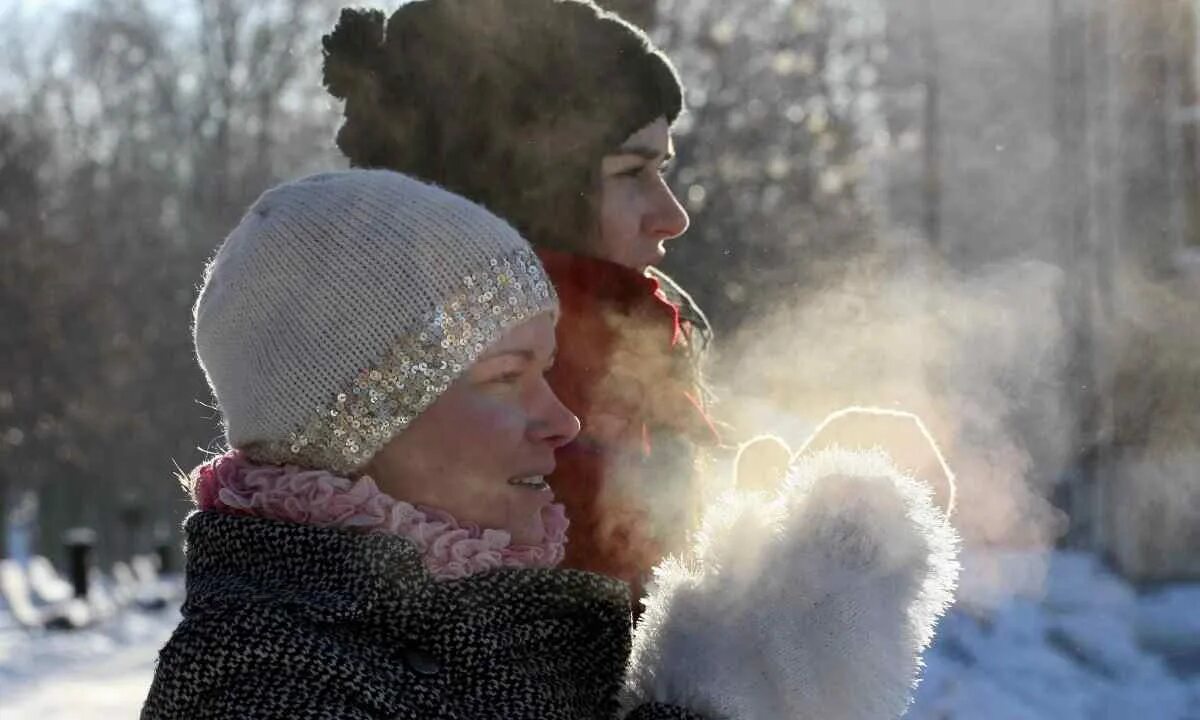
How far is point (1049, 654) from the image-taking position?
224 inches

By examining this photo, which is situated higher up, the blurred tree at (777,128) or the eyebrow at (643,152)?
the blurred tree at (777,128)

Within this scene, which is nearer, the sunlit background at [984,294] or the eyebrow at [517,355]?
the eyebrow at [517,355]

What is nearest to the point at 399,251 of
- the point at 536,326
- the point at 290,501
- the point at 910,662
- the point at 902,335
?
the point at 536,326

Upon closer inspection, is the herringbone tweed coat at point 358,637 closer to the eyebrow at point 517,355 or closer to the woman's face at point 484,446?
the woman's face at point 484,446

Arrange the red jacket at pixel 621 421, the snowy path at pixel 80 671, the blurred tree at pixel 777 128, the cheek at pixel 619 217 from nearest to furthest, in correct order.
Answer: the red jacket at pixel 621 421 < the cheek at pixel 619 217 < the snowy path at pixel 80 671 < the blurred tree at pixel 777 128

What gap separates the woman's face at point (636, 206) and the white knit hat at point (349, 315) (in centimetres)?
44

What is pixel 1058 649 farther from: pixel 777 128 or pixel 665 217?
pixel 777 128

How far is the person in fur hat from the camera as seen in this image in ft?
7.07

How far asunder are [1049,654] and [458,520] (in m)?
4.36

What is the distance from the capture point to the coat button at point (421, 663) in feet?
5.51

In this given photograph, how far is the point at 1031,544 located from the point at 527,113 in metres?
5.50

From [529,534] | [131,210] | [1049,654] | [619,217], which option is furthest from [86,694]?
[131,210]

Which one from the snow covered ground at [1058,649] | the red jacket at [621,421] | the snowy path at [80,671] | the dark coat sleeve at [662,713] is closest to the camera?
the dark coat sleeve at [662,713]

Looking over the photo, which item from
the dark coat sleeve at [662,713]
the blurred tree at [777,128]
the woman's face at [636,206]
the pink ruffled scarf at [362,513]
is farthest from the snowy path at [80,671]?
the dark coat sleeve at [662,713]
